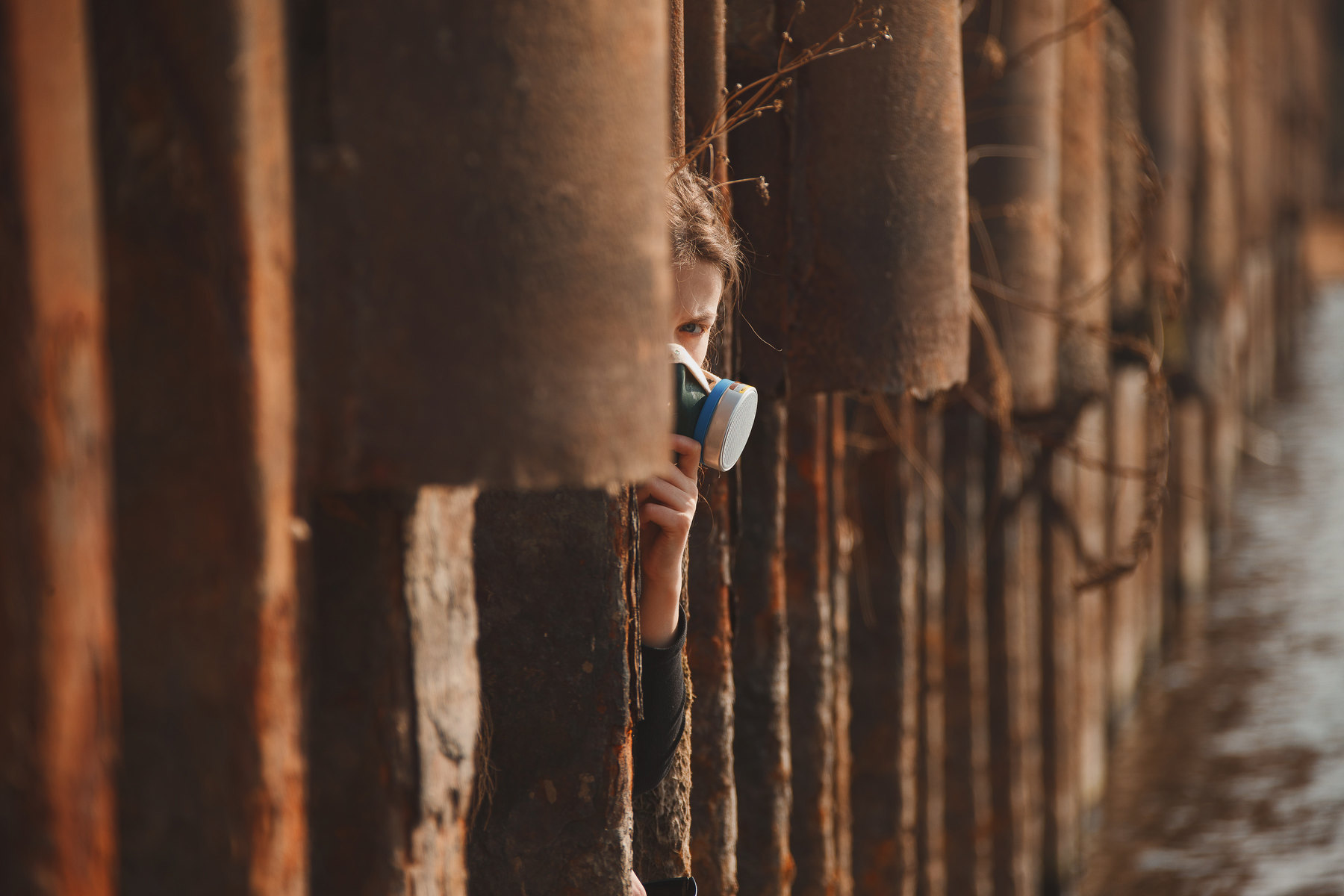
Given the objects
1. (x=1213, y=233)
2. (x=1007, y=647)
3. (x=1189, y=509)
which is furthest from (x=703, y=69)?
(x=1189, y=509)

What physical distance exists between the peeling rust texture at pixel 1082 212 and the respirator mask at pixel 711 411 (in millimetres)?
3937

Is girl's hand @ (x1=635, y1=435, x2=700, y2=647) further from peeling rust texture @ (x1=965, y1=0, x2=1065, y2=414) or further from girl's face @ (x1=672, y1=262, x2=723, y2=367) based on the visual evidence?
peeling rust texture @ (x1=965, y1=0, x2=1065, y2=414)

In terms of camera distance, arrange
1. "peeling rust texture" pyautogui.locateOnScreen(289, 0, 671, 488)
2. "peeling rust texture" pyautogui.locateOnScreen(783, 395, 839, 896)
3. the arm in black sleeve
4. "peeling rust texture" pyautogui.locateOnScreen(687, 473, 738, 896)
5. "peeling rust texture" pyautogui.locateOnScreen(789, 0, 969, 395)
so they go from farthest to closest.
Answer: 1. "peeling rust texture" pyautogui.locateOnScreen(783, 395, 839, 896)
2. "peeling rust texture" pyautogui.locateOnScreen(789, 0, 969, 395)
3. "peeling rust texture" pyautogui.locateOnScreen(687, 473, 738, 896)
4. the arm in black sleeve
5. "peeling rust texture" pyautogui.locateOnScreen(289, 0, 671, 488)

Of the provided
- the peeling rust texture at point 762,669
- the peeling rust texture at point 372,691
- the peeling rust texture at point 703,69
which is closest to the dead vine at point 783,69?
the peeling rust texture at point 703,69

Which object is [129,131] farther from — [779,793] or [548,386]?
[779,793]

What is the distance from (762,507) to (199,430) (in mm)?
1974

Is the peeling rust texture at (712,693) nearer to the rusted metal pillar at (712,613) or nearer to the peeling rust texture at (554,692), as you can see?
the rusted metal pillar at (712,613)

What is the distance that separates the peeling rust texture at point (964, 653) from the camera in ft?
17.3

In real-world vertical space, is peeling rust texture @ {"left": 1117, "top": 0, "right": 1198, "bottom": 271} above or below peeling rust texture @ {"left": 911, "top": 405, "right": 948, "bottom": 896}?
above

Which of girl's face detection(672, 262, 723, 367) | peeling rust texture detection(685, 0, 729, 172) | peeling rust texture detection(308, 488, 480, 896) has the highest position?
peeling rust texture detection(685, 0, 729, 172)

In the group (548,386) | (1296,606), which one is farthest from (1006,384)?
(1296,606)

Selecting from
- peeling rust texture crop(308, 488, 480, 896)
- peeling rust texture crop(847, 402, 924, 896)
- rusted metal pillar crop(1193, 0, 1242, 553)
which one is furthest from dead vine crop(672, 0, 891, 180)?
rusted metal pillar crop(1193, 0, 1242, 553)

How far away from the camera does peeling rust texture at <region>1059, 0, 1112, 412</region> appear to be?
18.4 feet

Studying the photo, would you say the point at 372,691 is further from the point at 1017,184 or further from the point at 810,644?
the point at 1017,184
